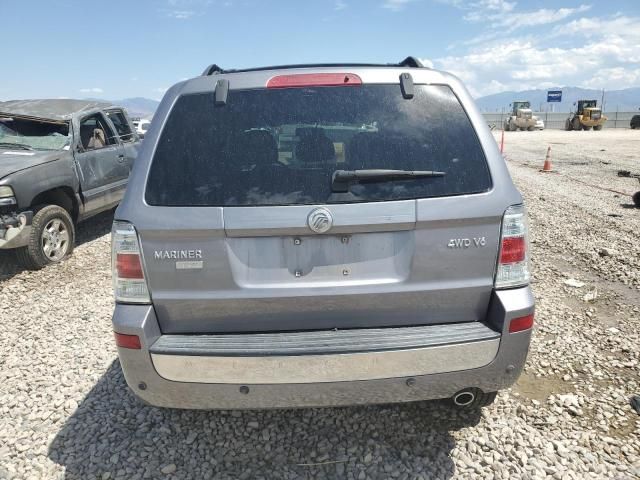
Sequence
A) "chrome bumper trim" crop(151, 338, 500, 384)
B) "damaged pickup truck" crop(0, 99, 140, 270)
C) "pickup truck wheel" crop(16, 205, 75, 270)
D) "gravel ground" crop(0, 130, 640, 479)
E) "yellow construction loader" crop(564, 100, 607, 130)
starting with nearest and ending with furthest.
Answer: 1. "chrome bumper trim" crop(151, 338, 500, 384)
2. "gravel ground" crop(0, 130, 640, 479)
3. "damaged pickup truck" crop(0, 99, 140, 270)
4. "pickup truck wheel" crop(16, 205, 75, 270)
5. "yellow construction loader" crop(564, 100, 607, 130)

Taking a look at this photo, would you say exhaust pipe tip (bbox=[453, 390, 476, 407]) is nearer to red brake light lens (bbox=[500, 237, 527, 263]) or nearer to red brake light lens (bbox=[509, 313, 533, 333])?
red brake light lens (bbox=[509, 313, 533, 333])

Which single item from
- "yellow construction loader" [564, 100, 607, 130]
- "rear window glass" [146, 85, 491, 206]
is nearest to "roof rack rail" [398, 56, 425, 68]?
"rear window glass" [146, 85, 491, 206]

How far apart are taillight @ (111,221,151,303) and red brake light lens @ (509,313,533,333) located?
1.70m

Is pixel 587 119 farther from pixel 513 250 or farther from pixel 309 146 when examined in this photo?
pixel 309 146

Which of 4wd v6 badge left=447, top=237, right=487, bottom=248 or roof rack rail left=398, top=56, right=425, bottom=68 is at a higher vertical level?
roof rack rail left=398, top=56, right=425, bottom=68

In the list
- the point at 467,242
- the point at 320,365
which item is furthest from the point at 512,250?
the point at 320,365

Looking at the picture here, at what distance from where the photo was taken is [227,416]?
9.46ft

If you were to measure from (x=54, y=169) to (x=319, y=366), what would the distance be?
17.7 feet

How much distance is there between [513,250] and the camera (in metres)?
2.15

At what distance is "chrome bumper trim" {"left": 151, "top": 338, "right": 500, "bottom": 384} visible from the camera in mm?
2021

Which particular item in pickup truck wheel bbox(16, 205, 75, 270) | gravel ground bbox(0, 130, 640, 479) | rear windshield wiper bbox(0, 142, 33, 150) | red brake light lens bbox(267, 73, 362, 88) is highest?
red brake light lens bbox(267, 73, 362, 88)

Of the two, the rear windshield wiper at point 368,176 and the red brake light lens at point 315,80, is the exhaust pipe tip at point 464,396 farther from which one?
the red brake light lens at point 315,80

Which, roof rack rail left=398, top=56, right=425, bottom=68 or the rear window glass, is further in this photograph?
roof rack rail left=398, top=56, right=425, bottom=68

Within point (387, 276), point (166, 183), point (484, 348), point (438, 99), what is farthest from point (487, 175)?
point (166, 183)
